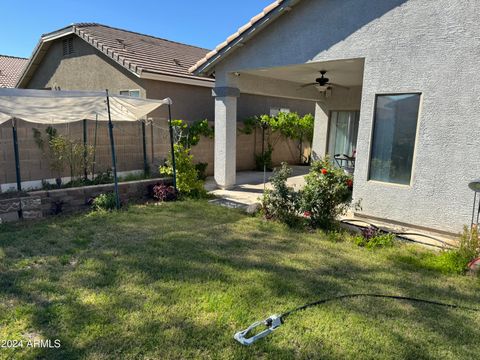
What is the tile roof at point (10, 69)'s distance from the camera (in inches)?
785

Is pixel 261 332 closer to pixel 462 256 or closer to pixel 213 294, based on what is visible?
pixel 213 294

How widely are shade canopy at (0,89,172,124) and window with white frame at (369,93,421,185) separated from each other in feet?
16.7

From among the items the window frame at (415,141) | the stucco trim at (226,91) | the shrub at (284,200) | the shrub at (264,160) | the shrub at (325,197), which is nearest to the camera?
the window frame at (415,141)

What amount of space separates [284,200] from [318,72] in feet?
14.2

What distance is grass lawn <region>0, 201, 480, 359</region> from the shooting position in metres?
3.25

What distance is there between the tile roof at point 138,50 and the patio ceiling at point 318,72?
430 centimetres

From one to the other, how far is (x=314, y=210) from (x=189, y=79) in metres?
8.36

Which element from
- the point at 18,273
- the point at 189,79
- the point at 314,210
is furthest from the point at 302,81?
the point at 18,273

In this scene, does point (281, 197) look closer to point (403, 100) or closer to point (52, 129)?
point (403, 100)

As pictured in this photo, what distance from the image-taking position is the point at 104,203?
8.04 metres

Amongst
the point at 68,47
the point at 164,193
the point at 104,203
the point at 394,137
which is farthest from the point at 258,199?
the point at 68,47

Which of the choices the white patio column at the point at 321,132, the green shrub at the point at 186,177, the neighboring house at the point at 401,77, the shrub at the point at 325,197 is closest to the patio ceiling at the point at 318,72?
the neighboring house at the point at 401,77

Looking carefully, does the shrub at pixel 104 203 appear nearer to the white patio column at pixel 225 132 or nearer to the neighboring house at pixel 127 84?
the neighboring house at pixel 127 84

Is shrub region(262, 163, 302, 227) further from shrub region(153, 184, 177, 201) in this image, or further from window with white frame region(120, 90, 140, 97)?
window with white frame region(120, 90, 140, 97)
